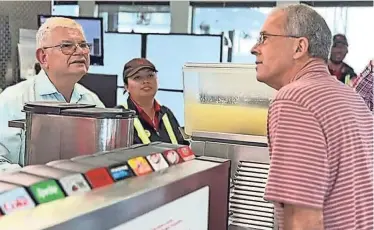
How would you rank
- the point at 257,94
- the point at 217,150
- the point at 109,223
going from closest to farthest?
the point at 109,223 < the point at 217,150 < the point at 257,94

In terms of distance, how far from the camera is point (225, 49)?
6785 millimetres

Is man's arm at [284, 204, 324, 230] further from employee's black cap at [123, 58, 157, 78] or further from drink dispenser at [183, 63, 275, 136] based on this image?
employee's black cap at [123, 58, 157, 78]

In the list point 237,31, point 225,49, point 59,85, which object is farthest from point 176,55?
point 59,85

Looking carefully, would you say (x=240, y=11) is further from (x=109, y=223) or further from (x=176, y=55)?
(x=109, y=223)

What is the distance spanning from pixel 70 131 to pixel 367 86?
127 cm

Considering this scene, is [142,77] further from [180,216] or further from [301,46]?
[180,216]

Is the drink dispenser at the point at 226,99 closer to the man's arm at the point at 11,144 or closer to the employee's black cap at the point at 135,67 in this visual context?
the man's arm at the point at 11,144

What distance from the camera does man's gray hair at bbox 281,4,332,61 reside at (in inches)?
59.6

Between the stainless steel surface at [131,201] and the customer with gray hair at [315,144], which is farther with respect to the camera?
the customer with gray hair at [315,144]

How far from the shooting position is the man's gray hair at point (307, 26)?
1.51 m

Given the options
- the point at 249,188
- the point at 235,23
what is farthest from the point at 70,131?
the point at 235,23

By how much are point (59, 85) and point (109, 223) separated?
1.47 metres

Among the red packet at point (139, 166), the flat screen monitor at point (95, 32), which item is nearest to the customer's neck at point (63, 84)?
the red packet at point (139, 166)

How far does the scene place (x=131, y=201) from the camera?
0.92 metres
